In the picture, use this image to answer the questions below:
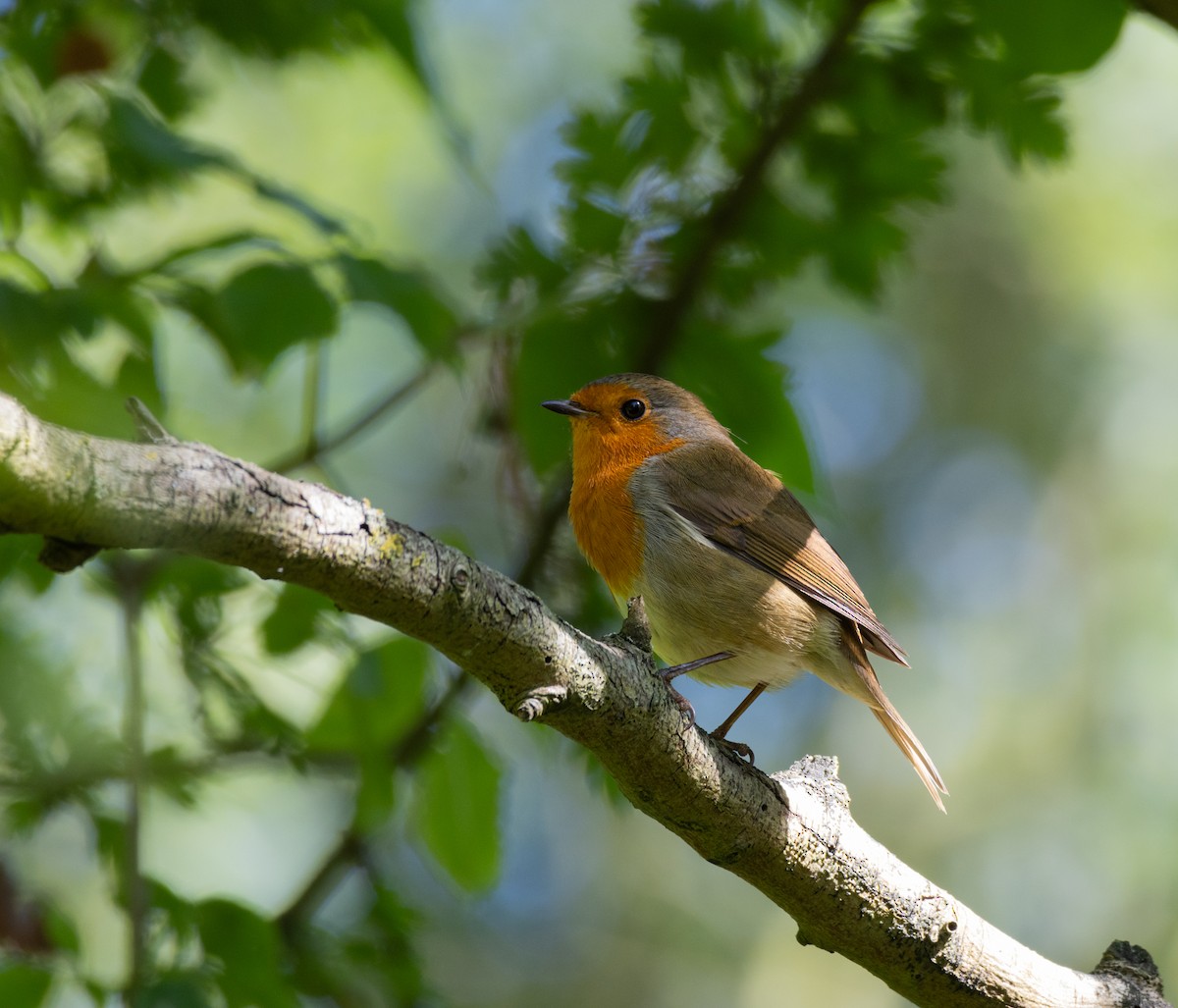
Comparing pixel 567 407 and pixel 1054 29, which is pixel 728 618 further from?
pixel 1054 29

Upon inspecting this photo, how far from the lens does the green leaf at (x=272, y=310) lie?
10.4 feet

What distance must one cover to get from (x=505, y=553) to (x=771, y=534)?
4.68ft

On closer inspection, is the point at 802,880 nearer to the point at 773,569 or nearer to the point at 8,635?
the point at 773,569

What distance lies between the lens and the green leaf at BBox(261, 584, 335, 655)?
11.7ft

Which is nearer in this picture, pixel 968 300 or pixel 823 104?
pixel 823 104

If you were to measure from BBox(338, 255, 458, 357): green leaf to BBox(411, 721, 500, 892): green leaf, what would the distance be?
1.33 metres

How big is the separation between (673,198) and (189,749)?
2535 mm

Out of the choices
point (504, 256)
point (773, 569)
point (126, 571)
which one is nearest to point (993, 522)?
point (773, 569)

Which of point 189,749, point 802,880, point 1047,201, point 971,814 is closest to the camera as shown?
point 802,880

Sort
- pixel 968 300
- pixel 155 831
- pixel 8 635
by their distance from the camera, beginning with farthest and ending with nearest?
pixel 968 300, pixel 155 831, pixel 8 635

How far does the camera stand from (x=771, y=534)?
4.71 meters

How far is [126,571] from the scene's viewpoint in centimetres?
364

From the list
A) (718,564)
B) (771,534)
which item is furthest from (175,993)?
(771,534)

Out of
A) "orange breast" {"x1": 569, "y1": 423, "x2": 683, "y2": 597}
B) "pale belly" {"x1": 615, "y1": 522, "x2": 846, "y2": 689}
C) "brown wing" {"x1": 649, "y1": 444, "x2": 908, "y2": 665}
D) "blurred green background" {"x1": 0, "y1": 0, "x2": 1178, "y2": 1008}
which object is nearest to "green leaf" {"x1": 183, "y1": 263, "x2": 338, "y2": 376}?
"blurred green background" {"x1": 0, "y1": 0, "x2": 1178, "y2": 1008}
